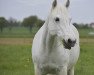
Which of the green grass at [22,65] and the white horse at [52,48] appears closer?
the white horse at [52,48]

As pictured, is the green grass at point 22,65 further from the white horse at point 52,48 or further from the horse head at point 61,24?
the horse head at point 61,24

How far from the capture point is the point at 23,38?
21.8 m

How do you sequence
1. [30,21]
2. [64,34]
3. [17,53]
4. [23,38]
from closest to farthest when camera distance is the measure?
[64,34]
[17,53]
[30,21]
[23,38]

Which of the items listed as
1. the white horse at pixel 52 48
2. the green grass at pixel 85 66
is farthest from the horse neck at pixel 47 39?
the green grass at pixel 85 66

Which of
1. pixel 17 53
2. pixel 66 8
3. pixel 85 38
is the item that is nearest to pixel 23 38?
pixel 85 38

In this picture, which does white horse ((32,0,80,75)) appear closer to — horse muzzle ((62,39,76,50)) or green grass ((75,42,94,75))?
horse muzzle ((62,39,76,50))

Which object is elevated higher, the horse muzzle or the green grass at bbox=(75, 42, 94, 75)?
the horse muzzle

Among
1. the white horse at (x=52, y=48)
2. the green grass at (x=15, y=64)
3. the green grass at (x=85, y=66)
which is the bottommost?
the green grass at (x=85, y=66)

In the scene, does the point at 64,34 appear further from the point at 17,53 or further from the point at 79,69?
the point at 17,53

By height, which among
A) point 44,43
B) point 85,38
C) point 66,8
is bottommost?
point 85,38

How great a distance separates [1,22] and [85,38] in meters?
12.3

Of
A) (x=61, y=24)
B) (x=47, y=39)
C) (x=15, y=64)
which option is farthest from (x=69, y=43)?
(x=15, y=64)

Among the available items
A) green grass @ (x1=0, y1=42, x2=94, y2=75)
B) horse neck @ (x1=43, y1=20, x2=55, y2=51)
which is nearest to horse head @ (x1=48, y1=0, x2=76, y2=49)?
horse neck @ (x1=43, y1=20, x2=55, y2=51)

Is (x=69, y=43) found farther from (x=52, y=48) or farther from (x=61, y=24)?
(x=52, y=48)
